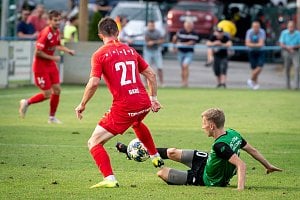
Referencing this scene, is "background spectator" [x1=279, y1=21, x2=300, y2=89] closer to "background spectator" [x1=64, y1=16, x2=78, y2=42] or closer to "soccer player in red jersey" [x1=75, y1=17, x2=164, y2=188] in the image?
"background spectator" [x1=64, y1=16, x2=78, y2=42]

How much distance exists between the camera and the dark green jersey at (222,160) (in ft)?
37.9

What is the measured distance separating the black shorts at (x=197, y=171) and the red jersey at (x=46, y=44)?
8.65 meters

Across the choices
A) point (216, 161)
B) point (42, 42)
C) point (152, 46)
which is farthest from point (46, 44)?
point (152, 46)

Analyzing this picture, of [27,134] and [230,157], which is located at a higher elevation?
[230,157]

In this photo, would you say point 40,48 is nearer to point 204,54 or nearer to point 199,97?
point 199,97

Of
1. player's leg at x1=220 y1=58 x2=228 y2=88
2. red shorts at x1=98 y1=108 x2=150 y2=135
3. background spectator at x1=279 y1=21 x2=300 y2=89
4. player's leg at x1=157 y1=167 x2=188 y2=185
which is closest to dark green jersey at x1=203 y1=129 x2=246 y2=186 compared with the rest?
player's leg at x1=157 y1=167 x2=188 y2=185

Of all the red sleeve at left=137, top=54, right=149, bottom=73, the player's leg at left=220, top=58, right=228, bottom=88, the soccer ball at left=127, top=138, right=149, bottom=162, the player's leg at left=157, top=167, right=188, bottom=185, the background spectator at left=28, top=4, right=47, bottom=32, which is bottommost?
the player's leg at left=220, top=58, right=228, bottom=88

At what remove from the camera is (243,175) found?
1139 cm

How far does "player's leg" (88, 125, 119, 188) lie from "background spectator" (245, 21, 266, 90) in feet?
74.3

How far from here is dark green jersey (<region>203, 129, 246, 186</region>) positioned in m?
11.5

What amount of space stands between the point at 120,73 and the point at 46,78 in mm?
8756

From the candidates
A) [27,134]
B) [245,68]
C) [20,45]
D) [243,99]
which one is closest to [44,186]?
[27,134]

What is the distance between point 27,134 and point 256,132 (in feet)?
13.9

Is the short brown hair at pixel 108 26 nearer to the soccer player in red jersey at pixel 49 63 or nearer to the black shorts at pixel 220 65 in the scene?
the soccer player in red jersey at pixel 49 63
